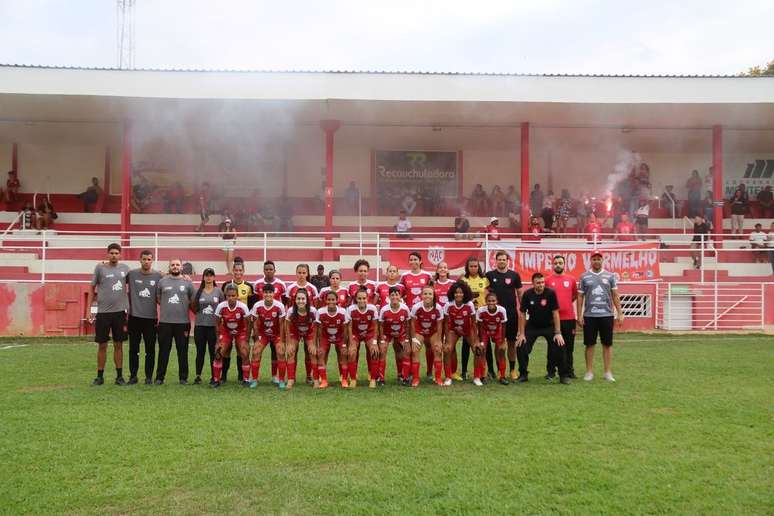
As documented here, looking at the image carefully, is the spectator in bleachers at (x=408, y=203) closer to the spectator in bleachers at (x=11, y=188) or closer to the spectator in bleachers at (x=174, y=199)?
the spectator in bleachers at (x=174, y=199)

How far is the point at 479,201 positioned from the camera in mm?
21594

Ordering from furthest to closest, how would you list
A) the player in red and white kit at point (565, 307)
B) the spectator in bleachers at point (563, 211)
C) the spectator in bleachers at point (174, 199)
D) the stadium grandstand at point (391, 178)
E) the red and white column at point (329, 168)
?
the spectator in bleachers at point (174, 199), the spectator in bleachers at point (563, 211), the red and white column at point (329, 168), the stadium grandstand at point (391, 178), the player in red and white kit at point (565, 307)

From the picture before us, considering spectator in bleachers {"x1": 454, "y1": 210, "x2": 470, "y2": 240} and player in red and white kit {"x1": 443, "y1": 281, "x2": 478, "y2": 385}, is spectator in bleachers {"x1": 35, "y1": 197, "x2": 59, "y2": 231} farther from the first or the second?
player in red and white kit {"x1": 443, "y1": 281, "x2": 478, "y2": 385}

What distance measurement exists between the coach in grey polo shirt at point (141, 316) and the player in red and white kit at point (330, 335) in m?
2.16

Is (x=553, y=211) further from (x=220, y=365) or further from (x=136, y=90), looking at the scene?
(x=220, y=365)

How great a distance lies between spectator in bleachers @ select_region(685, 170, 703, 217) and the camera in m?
20.9

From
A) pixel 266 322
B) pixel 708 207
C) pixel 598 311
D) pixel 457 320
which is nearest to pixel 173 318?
pixel 266 322

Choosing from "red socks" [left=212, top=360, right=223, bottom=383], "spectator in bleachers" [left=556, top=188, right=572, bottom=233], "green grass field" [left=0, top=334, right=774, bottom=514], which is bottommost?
"green grass field" [left=0, top=334, right=774, bottom=514]

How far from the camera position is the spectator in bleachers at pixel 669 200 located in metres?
21.8

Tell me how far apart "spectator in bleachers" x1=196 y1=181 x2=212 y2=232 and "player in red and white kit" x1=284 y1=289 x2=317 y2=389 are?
38.4 ft

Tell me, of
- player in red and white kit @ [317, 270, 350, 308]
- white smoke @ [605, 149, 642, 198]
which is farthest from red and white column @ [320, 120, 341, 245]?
player in red and white kit @ [317, 270, 350, 308]

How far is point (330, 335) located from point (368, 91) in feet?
31.5

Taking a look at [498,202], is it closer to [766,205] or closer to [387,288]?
[766,205]

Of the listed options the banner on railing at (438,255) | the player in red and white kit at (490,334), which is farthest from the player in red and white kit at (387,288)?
the banner on railing at (438,255)
